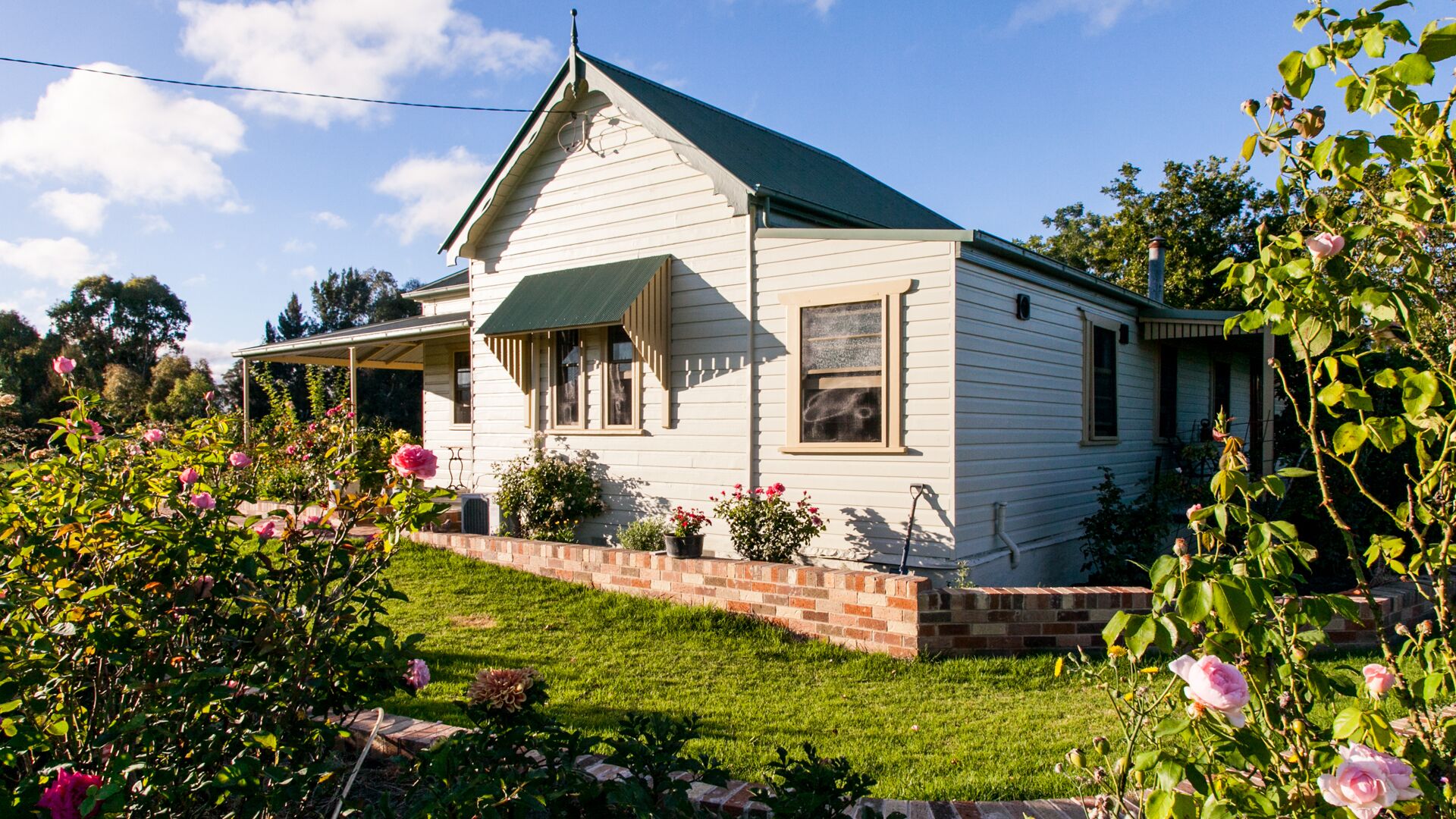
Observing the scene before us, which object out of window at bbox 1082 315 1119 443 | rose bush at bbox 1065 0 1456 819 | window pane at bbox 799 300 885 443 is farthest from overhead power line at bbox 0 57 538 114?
rose bush at bbox 1065 0 1456 819

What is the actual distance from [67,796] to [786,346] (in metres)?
7.06

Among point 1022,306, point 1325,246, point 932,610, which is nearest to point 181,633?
point 1325,246

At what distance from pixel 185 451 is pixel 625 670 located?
3.35 meters

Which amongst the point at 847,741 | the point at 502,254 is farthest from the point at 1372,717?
the point at 502,254

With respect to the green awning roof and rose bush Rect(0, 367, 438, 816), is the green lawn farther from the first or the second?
the green awning roof

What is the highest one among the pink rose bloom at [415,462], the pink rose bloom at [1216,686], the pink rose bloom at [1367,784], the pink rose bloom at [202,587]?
the pink rose bloom at [415,462]

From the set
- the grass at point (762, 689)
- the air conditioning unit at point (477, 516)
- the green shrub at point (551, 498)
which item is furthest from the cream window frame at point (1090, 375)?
the air conditioning unit at point (477, 516)

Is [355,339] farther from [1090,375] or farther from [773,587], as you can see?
[1090,375]

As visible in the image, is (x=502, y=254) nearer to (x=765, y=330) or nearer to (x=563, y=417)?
(x=563, y=417)

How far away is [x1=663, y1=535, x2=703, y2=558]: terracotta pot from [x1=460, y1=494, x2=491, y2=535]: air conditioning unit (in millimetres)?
3875

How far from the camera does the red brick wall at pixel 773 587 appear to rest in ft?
20.6

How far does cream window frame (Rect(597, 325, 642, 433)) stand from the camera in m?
9.72

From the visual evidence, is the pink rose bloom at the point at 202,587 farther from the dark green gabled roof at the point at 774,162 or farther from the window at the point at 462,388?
the window at the point at 462,388

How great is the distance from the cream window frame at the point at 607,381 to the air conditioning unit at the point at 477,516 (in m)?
2.19
